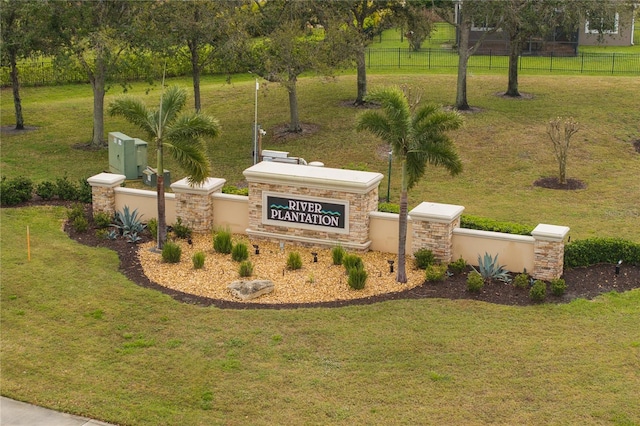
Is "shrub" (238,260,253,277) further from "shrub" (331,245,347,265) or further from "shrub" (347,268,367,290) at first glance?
"shrub" (347,268,367,290)

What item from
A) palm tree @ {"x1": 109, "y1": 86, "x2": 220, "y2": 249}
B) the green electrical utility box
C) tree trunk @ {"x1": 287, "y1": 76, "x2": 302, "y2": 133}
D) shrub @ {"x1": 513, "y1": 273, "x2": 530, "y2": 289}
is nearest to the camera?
shrub @ {"x1": 513, "y1": 273, "x2": 530, "y2": 289}

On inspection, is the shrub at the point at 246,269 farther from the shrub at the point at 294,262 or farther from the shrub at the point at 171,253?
the shrub at the point at 171,253

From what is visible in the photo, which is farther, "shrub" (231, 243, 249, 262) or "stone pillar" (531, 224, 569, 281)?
"shrub" (231, 243, 249, 262)

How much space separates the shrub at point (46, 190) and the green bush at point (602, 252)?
1569cm

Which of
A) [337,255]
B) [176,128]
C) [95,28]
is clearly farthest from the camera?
[95,28]

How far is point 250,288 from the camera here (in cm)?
2094

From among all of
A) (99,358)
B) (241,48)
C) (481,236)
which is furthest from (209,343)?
(241,48)

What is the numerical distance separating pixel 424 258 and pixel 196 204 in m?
6.79

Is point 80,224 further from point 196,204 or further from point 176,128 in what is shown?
point 176,128

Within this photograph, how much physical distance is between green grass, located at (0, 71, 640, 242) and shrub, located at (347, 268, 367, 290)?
7.69 m

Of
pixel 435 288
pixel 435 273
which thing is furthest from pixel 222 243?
pixel 435 288

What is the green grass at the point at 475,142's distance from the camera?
2931 centimetres

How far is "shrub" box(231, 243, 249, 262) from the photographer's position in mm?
23250

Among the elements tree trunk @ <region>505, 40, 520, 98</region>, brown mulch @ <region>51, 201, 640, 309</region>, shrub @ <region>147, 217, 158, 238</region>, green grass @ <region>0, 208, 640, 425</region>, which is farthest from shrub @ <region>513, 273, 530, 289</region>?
tree trunk @ <region>505, 40, 520, 98</region>
